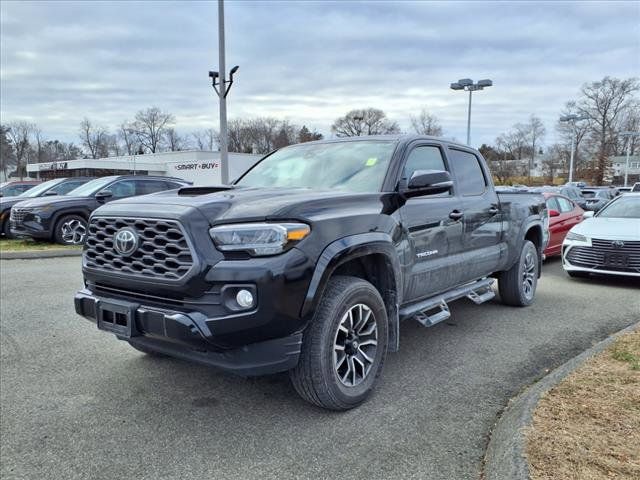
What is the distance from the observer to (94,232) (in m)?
3.48

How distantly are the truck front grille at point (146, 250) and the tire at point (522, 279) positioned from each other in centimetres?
453

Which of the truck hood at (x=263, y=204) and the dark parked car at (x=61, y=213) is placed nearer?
the truck hood at (x=263, y=204)

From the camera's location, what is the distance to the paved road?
283 centimetres

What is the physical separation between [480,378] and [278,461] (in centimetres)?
194

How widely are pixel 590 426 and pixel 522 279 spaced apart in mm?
3588

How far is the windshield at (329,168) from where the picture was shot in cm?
406

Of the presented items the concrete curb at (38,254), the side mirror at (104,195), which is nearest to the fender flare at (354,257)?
the concrete curb at (38,254)

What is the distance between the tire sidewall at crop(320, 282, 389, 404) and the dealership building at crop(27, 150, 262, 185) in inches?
1538

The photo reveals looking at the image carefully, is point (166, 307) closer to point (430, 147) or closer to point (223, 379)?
point (223, 379)

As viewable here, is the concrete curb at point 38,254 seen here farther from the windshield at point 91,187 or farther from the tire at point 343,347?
the tire at point 343,347

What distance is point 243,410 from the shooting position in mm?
3496

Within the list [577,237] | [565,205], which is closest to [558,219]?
[565,205]

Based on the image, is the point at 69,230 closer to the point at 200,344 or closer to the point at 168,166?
the point at 200,344

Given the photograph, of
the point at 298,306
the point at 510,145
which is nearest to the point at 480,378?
the point at 298,306
